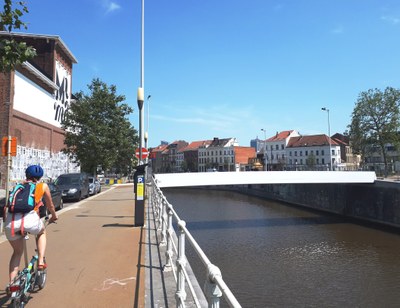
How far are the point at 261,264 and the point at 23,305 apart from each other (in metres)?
14.7

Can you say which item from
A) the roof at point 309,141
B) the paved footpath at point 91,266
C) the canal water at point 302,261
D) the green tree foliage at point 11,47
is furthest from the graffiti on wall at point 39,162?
the roof at point 309,141

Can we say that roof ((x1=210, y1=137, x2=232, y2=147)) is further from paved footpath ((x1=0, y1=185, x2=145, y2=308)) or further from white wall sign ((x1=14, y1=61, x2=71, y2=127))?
paved footpath ((x1=0, y1=185, x2=145, y2=308))

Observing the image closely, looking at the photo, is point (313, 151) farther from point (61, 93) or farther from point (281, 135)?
point (61, 93)

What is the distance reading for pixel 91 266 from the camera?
A: 664cm

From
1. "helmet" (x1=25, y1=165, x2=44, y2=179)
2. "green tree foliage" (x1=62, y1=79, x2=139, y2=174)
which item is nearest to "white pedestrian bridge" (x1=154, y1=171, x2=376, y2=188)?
"green tree foliage" (x1=62, y1=79, x2=139, y2=174)

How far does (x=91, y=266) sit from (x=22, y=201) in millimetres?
2616

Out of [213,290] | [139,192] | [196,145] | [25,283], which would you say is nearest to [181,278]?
[213,290]

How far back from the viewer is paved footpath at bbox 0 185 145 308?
4.93m

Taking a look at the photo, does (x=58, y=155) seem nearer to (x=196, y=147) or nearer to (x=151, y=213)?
(x=151, y=213)

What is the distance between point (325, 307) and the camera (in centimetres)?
1255

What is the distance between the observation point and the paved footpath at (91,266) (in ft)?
16.2

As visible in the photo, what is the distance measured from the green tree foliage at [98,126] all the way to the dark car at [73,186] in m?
8.29

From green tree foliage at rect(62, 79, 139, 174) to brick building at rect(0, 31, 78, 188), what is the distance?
3.91 metres

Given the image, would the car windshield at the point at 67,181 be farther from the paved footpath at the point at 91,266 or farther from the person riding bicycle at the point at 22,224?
the person riding bicycle at the point at 22,224
